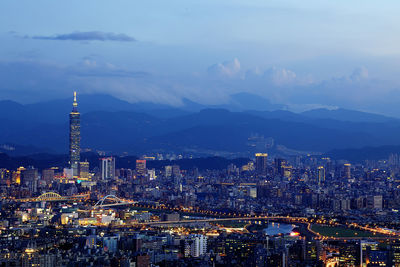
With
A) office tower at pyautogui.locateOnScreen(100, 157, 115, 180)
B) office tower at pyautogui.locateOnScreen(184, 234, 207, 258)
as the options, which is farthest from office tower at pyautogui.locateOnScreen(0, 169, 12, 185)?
office tower at pyautogui.locateOnScreen(184, 234, 207, 258)

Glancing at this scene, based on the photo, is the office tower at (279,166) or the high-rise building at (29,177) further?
the office tower at (279,166)

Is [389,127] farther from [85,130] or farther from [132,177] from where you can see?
[132,177]

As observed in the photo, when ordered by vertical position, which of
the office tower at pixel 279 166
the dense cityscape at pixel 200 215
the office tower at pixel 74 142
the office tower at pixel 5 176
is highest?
the office tower at pixel 74 142

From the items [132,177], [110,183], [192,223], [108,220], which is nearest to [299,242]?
[192,223]

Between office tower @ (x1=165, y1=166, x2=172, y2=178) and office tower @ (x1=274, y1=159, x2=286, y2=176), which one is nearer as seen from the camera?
office tower @ (x1=274, y1=159, x2=286, y2=176)

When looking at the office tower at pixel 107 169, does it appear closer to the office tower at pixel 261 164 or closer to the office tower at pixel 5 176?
the office tower at pixel 5 176

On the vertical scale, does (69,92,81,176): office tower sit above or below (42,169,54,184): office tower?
above

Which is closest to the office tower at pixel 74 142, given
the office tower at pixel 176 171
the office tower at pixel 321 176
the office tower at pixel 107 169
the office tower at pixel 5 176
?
the office tower at pixel 107 169

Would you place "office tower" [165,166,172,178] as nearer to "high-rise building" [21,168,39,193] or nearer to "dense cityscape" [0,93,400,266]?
"dense cityscape" [0,93,400,266]
